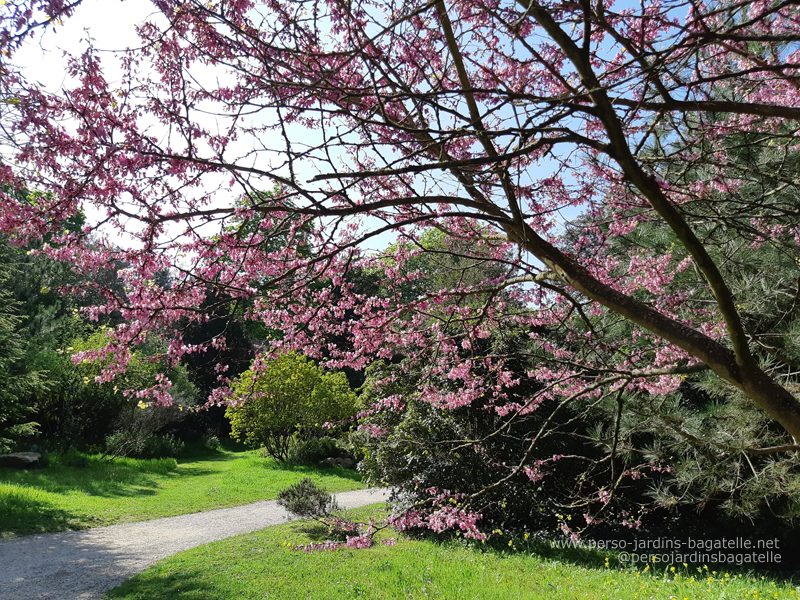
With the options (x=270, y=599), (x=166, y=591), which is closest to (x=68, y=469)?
(x=166, y=591)

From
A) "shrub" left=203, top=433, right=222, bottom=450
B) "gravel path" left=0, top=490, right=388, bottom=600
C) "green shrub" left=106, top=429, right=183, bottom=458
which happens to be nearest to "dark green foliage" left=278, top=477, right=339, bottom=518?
"gravel path" left=0, top=490, right=388, bottom=600

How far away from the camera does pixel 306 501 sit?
368 inches

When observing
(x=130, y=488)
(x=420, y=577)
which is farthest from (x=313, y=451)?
(x=420, y=577)

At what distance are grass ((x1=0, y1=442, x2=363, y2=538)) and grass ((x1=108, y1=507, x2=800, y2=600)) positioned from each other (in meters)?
3.23

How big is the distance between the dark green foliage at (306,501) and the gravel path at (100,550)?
0.74m

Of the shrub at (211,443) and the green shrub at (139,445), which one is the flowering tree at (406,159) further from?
the shrub at (211,443)

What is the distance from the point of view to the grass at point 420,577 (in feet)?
17.5

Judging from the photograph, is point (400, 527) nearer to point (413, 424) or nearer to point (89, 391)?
point (413, 424)

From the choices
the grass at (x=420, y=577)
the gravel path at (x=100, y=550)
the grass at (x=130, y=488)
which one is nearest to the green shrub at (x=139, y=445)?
the grass at (x=130, y=488)

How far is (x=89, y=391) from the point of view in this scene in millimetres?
16000

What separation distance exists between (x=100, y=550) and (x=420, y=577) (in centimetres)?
512

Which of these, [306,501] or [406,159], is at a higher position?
[406,159]

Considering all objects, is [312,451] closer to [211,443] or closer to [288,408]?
[288,408]

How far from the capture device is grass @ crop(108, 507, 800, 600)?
535 cm
